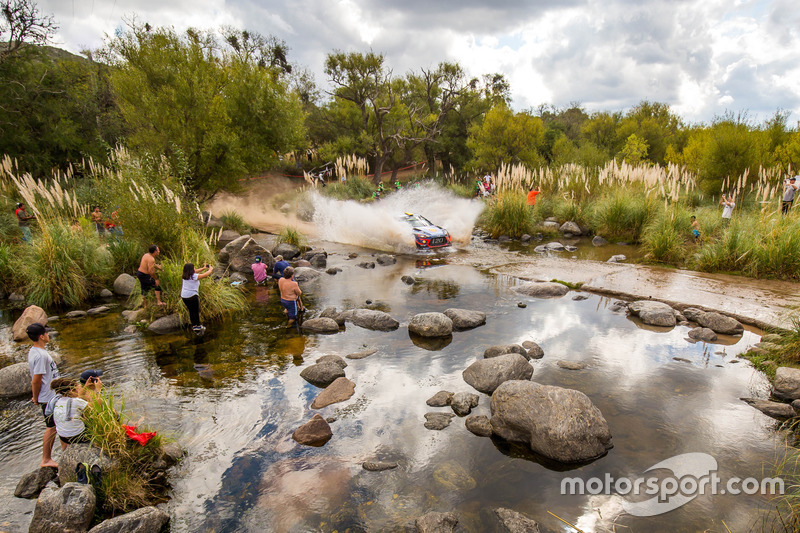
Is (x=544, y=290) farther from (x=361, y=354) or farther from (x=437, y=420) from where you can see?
(x=437, y=420)

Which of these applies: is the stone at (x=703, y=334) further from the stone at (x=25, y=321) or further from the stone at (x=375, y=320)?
the stone at (x=25, y=321)

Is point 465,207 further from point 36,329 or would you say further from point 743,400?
point 36,329

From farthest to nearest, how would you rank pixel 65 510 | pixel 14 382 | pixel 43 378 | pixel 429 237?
1. pixel 429 237
2. pixel 14 382
3. pixel 43 378
4. pixel 65 510

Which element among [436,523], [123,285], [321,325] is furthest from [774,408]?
[123,285]

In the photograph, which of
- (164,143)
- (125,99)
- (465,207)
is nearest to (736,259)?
(465,207)

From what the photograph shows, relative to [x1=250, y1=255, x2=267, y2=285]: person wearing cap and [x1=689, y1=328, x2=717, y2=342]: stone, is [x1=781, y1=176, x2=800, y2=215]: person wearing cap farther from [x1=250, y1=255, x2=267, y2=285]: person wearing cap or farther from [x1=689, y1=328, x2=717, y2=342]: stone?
[x1=250, y1=255, x2=267, y2=285]: person wearing cap

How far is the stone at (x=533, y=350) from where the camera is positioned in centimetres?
828

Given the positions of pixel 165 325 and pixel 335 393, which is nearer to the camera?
pixel 335 393

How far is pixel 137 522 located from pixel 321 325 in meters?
5.99

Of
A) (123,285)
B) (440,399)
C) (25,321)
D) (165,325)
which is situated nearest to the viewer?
(440,399)

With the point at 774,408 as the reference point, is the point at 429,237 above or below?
above

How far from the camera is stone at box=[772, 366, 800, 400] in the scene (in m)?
6.31

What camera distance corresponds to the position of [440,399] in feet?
22.5

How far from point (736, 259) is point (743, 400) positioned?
7690mm
